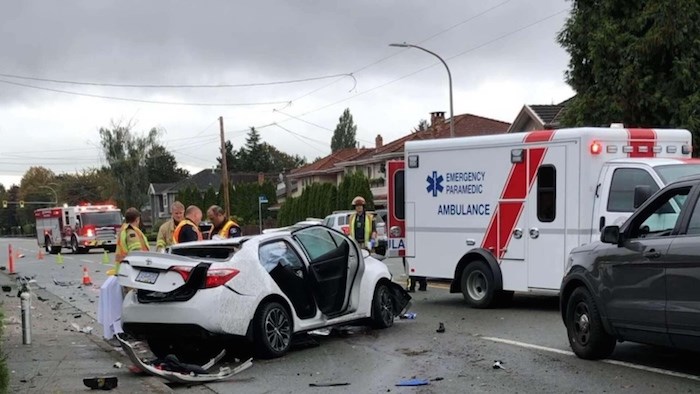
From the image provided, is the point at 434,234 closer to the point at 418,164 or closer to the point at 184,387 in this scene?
the point at 418,164

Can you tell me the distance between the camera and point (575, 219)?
10.9 metres

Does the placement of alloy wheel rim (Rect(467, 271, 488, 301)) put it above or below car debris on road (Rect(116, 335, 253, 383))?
above

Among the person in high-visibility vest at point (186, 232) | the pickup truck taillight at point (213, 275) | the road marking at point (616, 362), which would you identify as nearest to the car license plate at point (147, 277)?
the pickup truck taillight at point (213, 275)

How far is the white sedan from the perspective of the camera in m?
8.46

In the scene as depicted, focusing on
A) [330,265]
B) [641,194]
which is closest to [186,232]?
[330,265]

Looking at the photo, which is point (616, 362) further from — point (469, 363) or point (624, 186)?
point (624, 186)

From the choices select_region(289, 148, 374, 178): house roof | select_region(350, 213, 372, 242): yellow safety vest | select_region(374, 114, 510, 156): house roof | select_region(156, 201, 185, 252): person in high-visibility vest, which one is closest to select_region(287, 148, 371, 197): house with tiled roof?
select_region(289, 148, 374, 178): house roof

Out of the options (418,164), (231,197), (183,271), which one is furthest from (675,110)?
(231,197)

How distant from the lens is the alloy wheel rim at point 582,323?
26.0ft

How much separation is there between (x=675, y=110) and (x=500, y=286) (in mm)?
12310

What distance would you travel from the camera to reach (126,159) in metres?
92.0

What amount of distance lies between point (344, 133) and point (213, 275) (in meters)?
123

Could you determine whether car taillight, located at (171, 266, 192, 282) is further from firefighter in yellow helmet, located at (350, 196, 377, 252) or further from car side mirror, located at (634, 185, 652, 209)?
firefighter in yellow helmet, located at (350, 196, 377, 252)

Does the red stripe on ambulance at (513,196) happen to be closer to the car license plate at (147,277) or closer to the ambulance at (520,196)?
the ambulance at (520,196)
